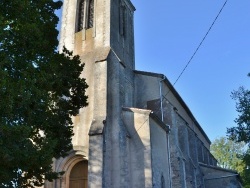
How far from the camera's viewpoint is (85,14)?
20141 mm

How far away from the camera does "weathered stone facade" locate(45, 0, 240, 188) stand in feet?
49.5

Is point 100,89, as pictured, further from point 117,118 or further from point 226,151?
point 226,151

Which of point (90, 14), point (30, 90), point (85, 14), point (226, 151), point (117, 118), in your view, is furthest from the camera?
point (226, 151)

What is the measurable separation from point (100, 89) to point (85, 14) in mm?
6148

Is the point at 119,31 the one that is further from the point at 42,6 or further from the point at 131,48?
the point at 42,6

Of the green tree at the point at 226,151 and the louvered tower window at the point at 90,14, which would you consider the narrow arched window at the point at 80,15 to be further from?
the green tree at the point at 226,151

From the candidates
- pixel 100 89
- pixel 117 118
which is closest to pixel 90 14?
pixel 100 89

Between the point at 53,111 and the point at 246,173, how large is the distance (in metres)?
16.0

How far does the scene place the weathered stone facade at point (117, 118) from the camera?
15102mm

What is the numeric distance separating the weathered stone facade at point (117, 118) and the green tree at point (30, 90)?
4.88 m

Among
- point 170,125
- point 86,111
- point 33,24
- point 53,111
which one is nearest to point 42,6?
point 33,24

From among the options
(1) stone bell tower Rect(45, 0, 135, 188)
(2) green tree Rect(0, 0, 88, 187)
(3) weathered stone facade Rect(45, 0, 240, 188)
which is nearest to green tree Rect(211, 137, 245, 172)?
(3) weathered stone facade Rect(45, 0, 240, 188)

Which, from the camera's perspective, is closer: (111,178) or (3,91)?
(3,91)

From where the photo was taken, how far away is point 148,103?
64.5 ft
